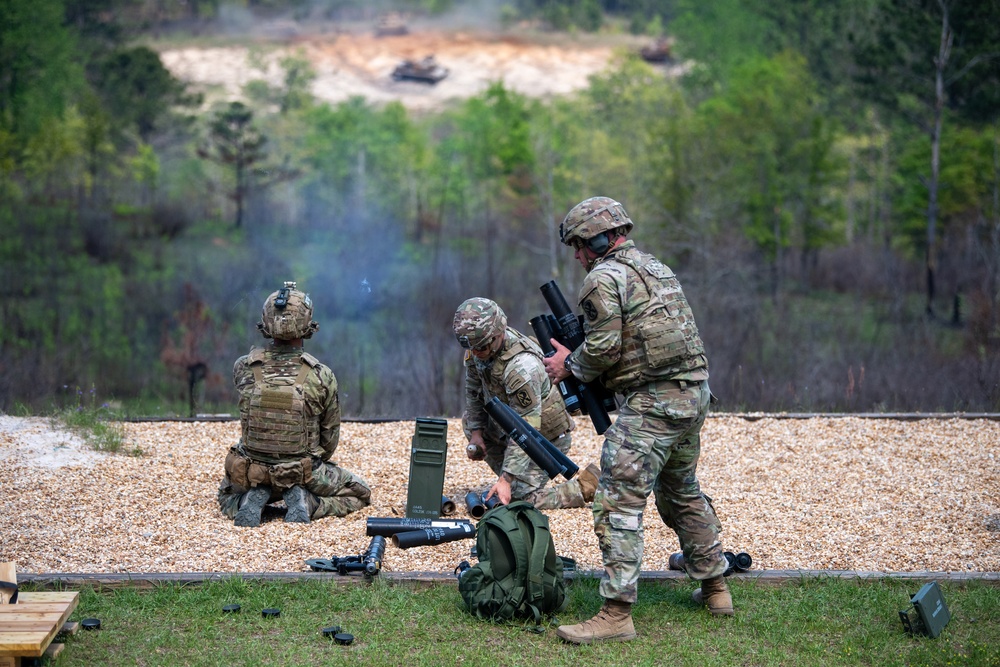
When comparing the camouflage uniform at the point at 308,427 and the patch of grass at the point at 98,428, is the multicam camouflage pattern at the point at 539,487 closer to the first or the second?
the camouflage uniform at the point at 308,427

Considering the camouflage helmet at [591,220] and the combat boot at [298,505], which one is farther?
the combat boot at [298,505]

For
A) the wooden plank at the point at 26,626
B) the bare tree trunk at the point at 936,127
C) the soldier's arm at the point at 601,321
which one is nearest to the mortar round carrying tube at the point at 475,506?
the soldier's arm at the point at 601,321

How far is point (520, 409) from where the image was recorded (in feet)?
23.0

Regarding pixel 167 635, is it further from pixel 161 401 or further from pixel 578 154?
pixel 578 154

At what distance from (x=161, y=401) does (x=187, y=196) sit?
17572 millimetres

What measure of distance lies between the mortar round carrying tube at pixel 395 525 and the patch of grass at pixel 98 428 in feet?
9.70

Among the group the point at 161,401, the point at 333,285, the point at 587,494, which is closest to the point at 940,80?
the point at 333,285

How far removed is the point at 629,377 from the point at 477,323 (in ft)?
5.27

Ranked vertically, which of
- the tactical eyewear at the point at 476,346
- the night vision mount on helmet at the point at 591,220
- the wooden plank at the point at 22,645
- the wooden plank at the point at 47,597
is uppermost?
the night vision mount on helmet at the point at 591,220

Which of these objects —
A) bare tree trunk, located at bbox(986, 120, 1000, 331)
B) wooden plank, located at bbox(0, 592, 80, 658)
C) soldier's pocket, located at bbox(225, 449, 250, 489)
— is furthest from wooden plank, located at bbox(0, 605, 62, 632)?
bare tree trunk, located at bbox(986, 120, 1000, 331)

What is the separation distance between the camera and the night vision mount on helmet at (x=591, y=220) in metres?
5.66

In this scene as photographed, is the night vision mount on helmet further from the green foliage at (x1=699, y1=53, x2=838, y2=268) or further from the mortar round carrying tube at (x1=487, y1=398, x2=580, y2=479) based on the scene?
the green foliage at (x1=699, y1=53, x2=838, y2=268)

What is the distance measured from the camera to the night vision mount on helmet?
5.66 m

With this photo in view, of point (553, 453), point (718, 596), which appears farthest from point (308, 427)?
point (718, 596)
